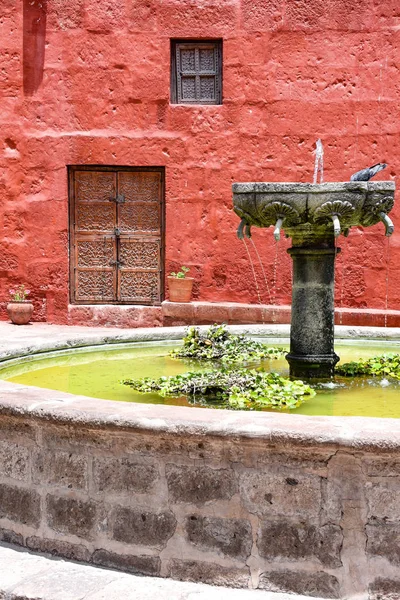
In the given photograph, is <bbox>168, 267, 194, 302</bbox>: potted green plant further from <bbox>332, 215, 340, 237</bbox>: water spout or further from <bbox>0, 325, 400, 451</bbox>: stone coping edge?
<bbox>0, 325, 400, 451</bbox>: stone coping edge

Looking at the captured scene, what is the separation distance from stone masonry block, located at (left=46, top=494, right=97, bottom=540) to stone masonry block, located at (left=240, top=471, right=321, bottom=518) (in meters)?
0.60

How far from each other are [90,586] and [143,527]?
0.27 m

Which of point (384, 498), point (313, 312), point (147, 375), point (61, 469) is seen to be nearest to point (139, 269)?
point (147, 375)

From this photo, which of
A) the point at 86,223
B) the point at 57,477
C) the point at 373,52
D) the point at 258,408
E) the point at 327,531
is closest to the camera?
the point at 327,531

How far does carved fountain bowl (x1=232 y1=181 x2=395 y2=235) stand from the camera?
3.77 meters

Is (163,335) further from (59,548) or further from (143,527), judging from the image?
(143,527)

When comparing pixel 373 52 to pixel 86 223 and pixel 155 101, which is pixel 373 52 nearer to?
pixel 155 101

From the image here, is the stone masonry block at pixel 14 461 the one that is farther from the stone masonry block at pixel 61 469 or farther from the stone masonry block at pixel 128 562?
the stone masonry block at pixel 128 562

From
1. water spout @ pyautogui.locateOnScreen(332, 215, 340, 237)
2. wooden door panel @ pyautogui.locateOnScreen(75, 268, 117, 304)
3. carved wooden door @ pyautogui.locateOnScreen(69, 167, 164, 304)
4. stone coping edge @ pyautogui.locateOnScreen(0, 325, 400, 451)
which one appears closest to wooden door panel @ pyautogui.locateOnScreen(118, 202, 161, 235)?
carved wooden door @ pyautogui.locateOnScreen(69, 167, 164, 304)

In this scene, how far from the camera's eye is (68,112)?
10.0 m

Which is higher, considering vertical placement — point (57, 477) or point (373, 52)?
point (373, 52)

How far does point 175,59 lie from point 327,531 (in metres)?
8.26

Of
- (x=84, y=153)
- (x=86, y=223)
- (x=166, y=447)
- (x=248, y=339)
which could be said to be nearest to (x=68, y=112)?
(x=84, y=153)

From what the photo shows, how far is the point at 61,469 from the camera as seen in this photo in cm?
303
